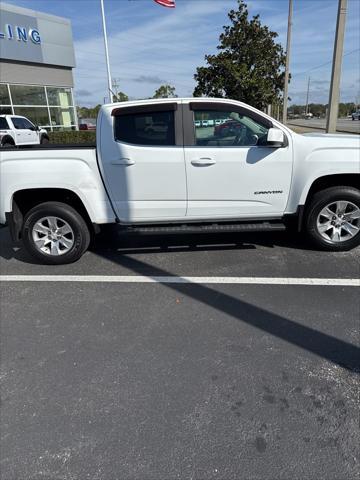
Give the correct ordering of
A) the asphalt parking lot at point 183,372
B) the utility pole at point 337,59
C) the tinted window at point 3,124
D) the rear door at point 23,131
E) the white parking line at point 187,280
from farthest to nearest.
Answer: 1. the rear door at point 23,131
2. the tinted window at point 3,124
3. the utility pole at point 337,59
4. the white parking line at point 187,280
5. the asphalt parking lot at point 183,372

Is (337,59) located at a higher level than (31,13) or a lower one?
lower

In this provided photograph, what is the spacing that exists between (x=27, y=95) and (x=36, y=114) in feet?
3.94

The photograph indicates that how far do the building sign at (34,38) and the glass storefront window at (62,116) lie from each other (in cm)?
283

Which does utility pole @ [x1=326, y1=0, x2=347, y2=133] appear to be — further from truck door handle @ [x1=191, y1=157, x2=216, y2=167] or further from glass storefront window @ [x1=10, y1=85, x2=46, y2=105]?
glass storefront window @ [x1=10, y1=85, x2=46, y2=105]

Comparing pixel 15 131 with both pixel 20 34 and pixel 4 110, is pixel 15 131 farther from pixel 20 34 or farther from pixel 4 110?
pixel 20 34

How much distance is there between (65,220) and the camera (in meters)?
4.59

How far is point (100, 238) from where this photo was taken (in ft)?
18.9

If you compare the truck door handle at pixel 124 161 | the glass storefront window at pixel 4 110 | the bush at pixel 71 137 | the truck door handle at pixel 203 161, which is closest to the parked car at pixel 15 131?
the bush at pixel 71 137

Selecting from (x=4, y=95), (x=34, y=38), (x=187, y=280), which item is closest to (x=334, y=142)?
(x=187, y=280)

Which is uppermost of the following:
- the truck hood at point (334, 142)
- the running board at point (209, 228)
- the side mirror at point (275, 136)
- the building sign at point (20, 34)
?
the building sign at point (20, 34)

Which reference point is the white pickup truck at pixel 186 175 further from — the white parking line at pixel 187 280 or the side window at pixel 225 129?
the white parking line at pixel 187 280

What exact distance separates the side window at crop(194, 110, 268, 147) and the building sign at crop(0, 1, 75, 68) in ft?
70.7

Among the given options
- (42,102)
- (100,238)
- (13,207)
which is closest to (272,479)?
(13,207)

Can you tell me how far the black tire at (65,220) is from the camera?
4559 millimetres
